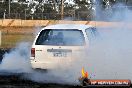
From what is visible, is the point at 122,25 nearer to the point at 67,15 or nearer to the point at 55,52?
the point at 55,52

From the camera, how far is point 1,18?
63906 mm

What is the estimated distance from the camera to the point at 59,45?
466 inches

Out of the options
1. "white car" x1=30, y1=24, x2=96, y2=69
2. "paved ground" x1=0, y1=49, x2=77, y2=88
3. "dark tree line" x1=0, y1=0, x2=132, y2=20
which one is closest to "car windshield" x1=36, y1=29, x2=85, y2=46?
"white car" x1=30, y1=24, x2=96, y2=69

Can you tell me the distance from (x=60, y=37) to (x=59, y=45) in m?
0.42

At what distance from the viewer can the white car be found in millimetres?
11578

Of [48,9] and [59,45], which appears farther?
[48,9]

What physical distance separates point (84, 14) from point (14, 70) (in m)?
45.4

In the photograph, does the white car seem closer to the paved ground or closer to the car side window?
the car side window

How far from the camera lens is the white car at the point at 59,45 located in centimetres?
1158

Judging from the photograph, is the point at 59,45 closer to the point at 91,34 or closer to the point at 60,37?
the point at 60,37

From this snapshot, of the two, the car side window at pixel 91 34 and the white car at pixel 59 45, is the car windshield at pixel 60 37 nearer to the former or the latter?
the white car at pixel 59 45

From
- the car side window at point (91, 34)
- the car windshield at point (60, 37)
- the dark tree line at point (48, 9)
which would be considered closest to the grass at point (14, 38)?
the dark tree line at point (48, 9)

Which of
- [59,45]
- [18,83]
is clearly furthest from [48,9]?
[18,83]

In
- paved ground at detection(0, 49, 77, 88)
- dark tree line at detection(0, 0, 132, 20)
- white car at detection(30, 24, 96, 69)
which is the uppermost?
white car at detection(30, 24, 96, 69)
